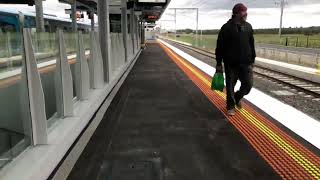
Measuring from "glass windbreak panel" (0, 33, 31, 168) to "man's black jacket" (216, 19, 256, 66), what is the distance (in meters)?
4.22

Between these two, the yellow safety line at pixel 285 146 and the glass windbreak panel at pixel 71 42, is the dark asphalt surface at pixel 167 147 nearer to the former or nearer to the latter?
the yellow safety line at pixel 285 146

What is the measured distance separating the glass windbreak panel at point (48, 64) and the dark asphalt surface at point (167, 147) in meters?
0.87

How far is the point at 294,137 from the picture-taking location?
254 inches

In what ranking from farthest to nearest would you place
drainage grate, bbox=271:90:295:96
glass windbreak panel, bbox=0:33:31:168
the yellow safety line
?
drainage grate, bbox=271:90:295:96 < the yellow safety line < glass windbreak panel, bbox=0:33:31:168

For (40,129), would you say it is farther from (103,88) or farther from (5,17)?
(5,17)

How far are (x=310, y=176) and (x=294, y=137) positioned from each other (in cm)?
183

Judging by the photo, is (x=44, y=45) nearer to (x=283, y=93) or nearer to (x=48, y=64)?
(x=48, y=64)

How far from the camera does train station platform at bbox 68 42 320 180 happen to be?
4.79 metres

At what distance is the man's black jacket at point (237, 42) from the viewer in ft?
25.5

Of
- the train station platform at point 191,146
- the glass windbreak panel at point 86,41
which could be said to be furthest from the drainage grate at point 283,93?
the glass windbreak panel at point 86,41

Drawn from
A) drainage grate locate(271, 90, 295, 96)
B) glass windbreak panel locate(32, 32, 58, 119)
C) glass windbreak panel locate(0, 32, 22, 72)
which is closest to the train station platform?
glass windbreak panel locate(32, 32, 58, 119)

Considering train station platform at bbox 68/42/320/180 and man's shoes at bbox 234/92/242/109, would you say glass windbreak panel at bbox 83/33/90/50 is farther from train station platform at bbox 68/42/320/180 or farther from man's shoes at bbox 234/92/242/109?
man's shoes at bbox 234/92/242/109

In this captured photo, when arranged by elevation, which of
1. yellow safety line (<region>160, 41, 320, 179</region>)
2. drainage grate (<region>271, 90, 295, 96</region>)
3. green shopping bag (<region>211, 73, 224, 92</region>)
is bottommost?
drainage grate (<region>271, 90, 295, 96</region>)

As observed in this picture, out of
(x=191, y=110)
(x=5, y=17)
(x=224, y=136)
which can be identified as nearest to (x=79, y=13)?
(x=5, y=17)
